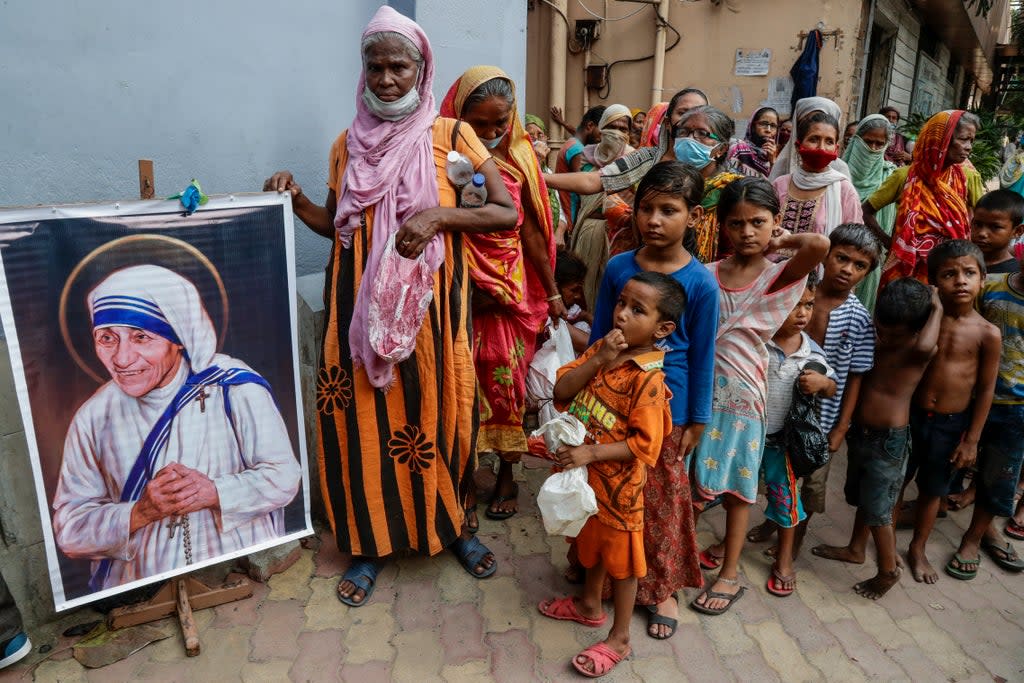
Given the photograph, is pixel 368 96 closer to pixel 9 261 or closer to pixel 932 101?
pixel 9 261

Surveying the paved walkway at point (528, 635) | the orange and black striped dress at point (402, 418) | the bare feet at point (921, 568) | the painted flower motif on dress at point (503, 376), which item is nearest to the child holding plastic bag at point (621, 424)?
the paved walkway at point (528, 635)

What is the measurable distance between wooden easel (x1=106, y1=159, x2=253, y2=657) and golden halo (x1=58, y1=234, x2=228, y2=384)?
0.25 meters

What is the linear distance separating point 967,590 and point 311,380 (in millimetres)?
2984

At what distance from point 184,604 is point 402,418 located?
103cm

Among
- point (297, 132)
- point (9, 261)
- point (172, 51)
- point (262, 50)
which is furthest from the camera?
point (297, 132)

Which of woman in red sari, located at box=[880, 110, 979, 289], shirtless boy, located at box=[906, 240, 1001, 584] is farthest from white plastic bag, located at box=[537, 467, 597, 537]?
woman in red sari, located at box=[880, 110, 979, 289]

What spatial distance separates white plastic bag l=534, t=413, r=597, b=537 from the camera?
6.87ft

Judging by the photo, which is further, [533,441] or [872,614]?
[533,441]

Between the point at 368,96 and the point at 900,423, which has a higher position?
the point at 368,96

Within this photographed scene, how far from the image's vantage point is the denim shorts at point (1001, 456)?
2.84 m

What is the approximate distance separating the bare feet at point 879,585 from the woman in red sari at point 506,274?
5.06 feet

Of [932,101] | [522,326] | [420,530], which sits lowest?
[420,530]

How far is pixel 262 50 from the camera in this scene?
2828mm

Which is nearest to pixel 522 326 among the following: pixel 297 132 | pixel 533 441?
pixel 533 441
